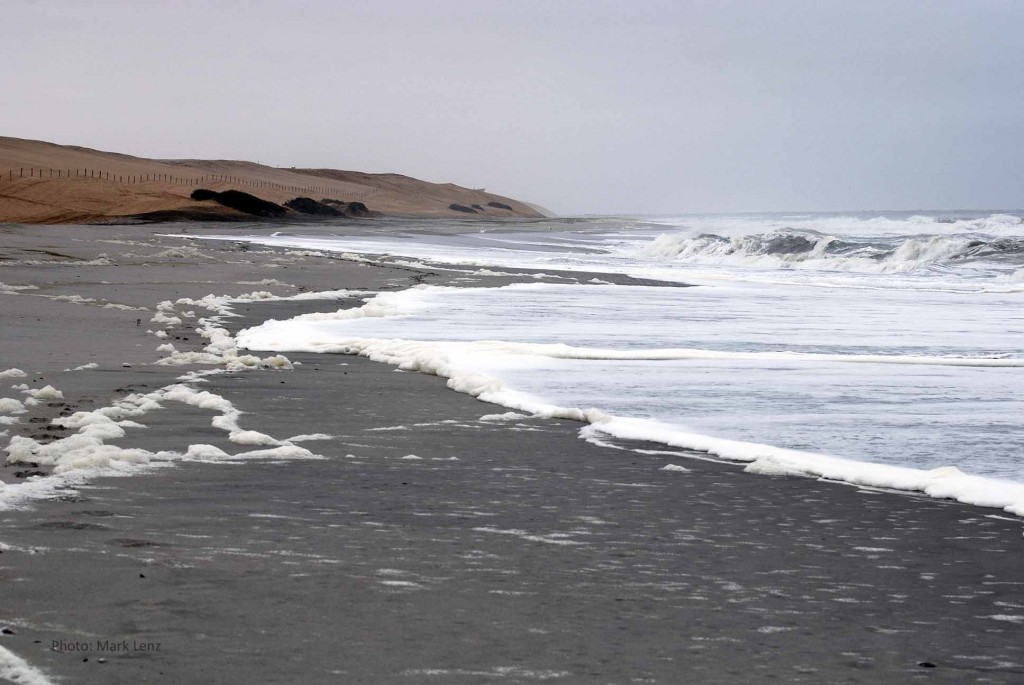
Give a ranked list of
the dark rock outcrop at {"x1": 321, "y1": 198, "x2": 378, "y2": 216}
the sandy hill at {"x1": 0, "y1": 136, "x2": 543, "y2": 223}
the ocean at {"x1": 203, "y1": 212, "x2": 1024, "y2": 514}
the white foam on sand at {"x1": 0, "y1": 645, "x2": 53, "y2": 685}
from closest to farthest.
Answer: the white foam on sand at {"x1": 0, "y1": 645, "x2": 53, "y2": 685}, the ocean at {"x1": 203, "y1": 212, "x2": 1024, "y2": 514}, the sandy hill at {"x1": 0, "y1": 136, "x2": 543, "y2": 223}, the dark rock outcrop at {"x1": 321, "y1": 198, "x2": 378, "y2": 216}

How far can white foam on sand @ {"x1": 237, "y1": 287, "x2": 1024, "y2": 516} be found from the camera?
18.8ft

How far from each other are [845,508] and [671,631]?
2004 mm

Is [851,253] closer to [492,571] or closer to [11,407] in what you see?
[11,407]

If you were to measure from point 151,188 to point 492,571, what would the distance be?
8731cm

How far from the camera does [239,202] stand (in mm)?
81250

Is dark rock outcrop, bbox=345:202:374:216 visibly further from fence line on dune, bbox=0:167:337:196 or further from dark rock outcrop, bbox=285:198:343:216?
fence line on dune, bbox=0:167:337:196

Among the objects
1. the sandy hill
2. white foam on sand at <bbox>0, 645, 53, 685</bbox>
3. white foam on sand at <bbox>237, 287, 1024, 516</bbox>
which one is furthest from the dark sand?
the sandy hill

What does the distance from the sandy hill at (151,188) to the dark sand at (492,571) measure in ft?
204

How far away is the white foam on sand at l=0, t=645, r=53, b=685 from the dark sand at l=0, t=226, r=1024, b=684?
38 millimetres

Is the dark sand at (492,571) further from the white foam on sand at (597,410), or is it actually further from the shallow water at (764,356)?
the shallow water at (764,356)

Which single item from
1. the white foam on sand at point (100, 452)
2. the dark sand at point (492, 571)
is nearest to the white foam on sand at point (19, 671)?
the dark sand at point (492, 571)

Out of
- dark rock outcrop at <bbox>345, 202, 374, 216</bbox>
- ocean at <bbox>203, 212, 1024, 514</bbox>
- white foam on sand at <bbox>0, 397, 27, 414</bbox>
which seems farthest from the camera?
dark rock outcrop at <bbox>345, 202, 374, 216</bbox>

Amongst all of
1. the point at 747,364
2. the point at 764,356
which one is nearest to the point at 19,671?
the point at 747,364

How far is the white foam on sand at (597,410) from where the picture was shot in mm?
5723
